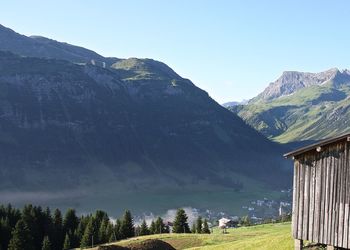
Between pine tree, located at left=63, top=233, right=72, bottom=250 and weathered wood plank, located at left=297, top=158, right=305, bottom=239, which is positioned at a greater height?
weathered wood plank, located at left=297, top=158, right=305, bottom=239

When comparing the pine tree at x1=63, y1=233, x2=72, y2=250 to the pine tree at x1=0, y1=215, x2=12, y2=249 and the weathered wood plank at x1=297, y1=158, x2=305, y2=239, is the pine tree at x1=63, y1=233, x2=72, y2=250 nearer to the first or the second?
the pine tree at x1=0, y1=215, x2=12, y2=249

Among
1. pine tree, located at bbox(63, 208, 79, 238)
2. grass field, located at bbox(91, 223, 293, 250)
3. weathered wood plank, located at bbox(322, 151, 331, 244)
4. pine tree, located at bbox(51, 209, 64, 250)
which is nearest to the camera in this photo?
weathered wood plank, located at bbox(322, 151, 331, 244)

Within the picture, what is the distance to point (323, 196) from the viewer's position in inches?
1166

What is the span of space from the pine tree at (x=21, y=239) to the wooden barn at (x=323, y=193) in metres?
72.1

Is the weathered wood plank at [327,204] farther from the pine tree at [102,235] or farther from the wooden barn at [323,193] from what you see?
the pine tree at [102,235]

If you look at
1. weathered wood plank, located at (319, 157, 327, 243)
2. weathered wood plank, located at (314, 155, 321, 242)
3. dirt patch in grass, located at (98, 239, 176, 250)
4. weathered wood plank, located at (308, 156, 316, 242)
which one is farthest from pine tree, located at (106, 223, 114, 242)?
weathered wood plank, located at (319, 157, 327, 243)

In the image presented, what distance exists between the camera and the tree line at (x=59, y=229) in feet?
314

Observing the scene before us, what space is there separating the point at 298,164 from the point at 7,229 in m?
86.4

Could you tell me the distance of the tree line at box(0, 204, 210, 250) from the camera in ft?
314

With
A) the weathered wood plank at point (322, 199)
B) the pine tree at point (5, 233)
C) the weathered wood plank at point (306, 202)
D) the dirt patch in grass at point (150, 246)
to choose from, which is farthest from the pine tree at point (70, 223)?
the weathered wood plank at point (322, 199)

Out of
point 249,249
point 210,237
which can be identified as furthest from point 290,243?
point 210,237

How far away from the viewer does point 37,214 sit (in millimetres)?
106688

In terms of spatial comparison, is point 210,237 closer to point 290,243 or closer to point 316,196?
point 290,243

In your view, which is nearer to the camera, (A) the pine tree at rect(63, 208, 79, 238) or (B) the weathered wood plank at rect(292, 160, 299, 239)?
(B) the weathered wood plank at rect(292, 160, 299, 239)
